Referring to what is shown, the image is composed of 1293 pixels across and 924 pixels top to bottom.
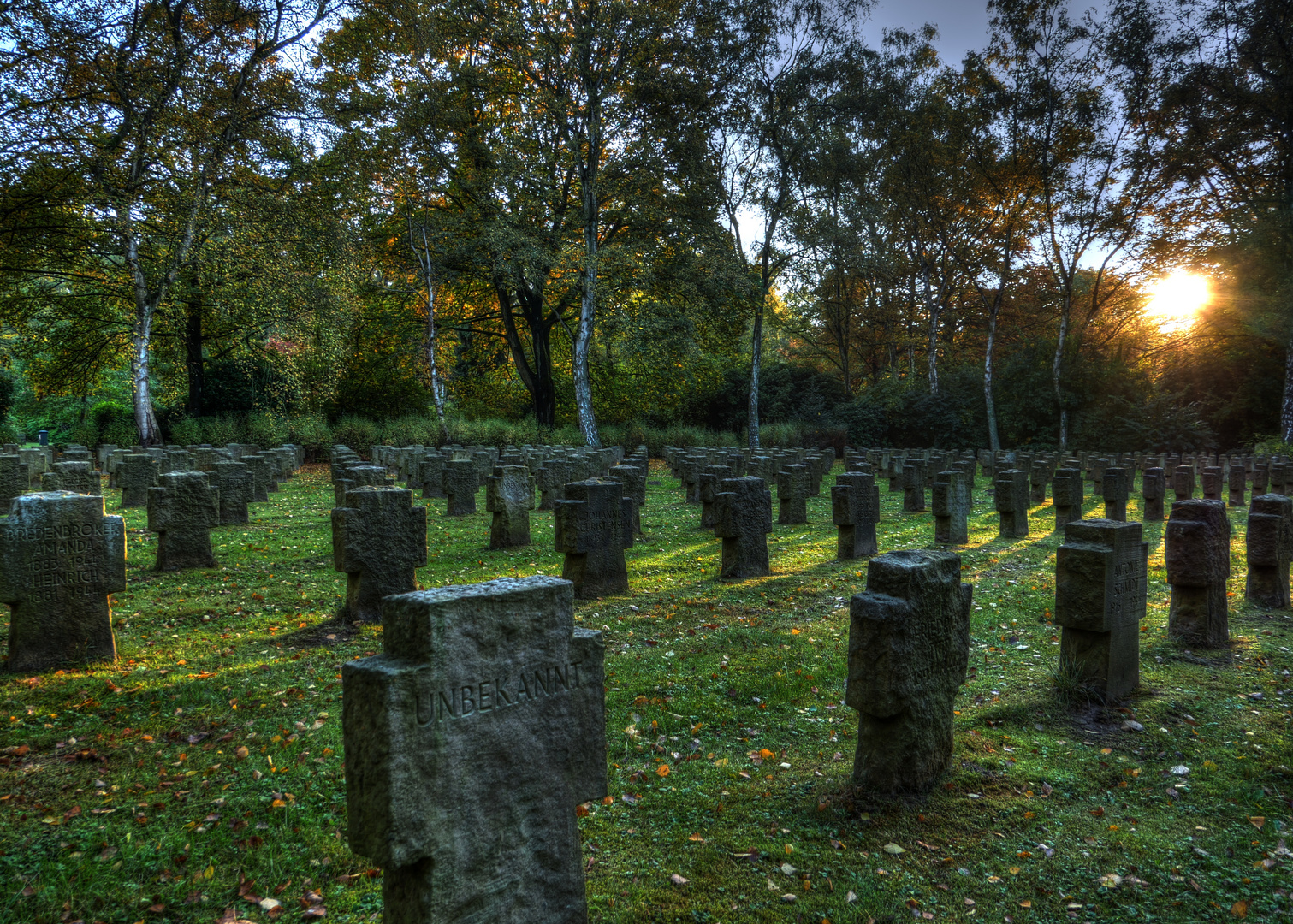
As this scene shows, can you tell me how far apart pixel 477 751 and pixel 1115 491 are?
1582cm

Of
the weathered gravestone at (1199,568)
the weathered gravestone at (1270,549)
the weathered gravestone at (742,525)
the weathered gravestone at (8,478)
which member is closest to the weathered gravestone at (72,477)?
the weathered gravestone at (8,478)

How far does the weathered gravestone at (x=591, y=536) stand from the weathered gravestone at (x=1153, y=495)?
40.3ft

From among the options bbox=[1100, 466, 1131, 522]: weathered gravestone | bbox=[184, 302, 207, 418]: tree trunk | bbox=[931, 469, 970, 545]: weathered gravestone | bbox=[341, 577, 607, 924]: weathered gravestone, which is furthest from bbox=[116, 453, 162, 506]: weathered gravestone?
bbox=[1100, 466, 1131, 522]: weathered gravestone

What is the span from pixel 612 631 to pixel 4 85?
1379 centimetres

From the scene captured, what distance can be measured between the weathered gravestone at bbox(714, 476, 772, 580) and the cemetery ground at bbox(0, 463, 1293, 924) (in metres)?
1.91

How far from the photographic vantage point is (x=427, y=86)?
1080 inches

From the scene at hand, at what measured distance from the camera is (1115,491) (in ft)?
48.4

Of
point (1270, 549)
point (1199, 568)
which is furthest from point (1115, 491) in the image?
point (1199, 568)

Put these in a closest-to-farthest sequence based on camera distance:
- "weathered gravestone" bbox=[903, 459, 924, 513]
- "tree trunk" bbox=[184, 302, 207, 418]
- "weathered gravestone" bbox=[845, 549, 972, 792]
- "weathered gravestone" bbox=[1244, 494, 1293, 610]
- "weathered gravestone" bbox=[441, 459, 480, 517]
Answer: "weathered gravestone" bbox=[845, 549, 972, 792]
"weathered gravestone" bbox=[1244, 494, 1293, 610]
"weathered gravestone" bbox=[441, 459, 480, 517]
"weathered gravestone" bbox=[903, 459, 924, 513]
"tree trunk" bbox=[184, 302, 207, 418]

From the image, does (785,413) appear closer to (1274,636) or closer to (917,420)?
(917,420)

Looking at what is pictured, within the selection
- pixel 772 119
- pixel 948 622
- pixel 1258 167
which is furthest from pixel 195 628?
pixel 1258 167

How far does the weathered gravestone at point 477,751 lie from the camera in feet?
7.78

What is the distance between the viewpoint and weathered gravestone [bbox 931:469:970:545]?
12141mm

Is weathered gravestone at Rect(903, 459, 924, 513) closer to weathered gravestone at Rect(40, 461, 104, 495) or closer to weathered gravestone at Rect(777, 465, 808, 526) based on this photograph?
weathered gravestone at Rect(777, 465, 808, 526)
